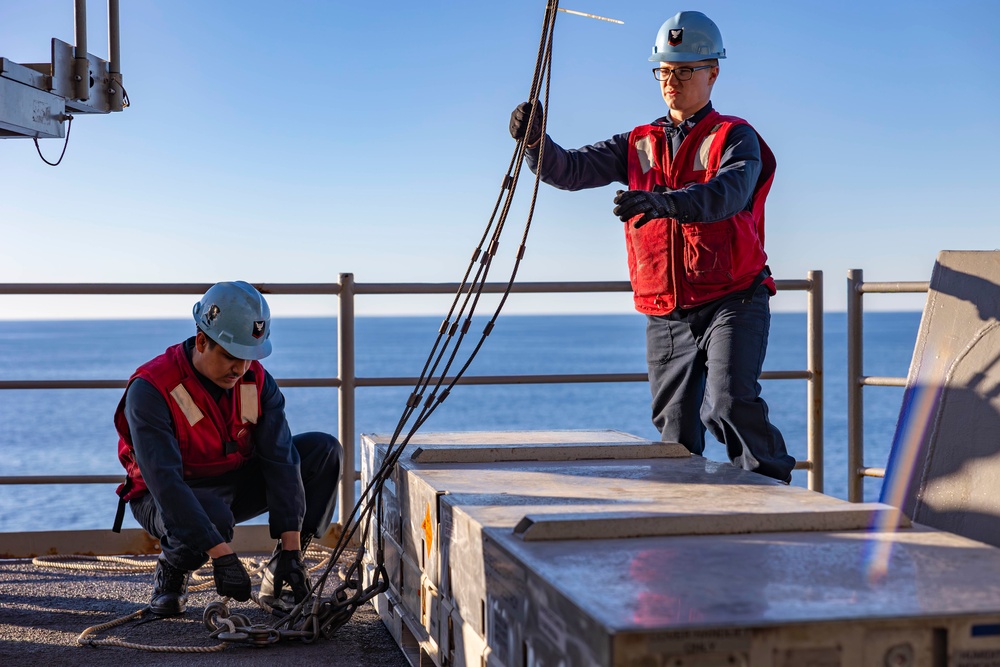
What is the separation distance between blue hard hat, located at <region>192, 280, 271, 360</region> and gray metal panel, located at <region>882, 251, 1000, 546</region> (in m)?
1.70

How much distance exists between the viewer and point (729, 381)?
9.65ft

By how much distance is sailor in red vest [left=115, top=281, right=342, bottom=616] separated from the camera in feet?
9.42

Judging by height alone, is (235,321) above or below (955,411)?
above

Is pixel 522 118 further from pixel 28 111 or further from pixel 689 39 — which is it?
pixel 28 111

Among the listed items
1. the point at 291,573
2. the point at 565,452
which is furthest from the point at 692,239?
the point at 291,573

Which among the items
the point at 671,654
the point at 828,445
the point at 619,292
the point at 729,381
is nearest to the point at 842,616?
the point at 671,654

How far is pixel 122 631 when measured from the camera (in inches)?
114

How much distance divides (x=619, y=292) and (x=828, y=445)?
113 feet

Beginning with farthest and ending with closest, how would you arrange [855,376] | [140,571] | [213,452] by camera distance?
[855,376] → [140,571] → [213,452]

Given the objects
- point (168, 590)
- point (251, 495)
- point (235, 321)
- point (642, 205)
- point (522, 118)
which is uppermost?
point (522, 118)

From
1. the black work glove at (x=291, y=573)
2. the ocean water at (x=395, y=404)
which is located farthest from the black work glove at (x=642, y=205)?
the ocean water at (x=395, y=404)

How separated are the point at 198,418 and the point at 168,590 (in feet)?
1.59

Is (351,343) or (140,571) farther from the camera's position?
(351,343)

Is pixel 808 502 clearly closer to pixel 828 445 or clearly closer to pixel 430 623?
pixel 430 623
